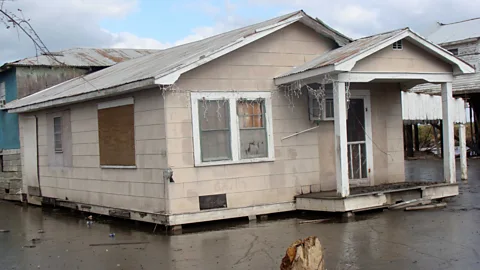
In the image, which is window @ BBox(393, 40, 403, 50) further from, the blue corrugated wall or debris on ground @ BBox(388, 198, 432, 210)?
the blue corrugated wall

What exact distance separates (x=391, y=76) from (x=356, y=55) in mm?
1159

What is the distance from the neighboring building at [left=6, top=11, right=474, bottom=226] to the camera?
11.4m

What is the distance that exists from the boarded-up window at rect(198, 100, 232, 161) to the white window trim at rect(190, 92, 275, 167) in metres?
0.09

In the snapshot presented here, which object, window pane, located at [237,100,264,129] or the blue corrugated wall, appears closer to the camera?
window pane, located at [237,100,264,129]

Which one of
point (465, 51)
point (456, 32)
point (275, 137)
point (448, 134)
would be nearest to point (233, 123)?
point (275, 137)

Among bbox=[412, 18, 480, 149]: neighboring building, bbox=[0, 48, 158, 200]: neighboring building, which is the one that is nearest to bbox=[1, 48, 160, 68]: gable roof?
bbox=[0, 48, 158, 200]: neighboring building

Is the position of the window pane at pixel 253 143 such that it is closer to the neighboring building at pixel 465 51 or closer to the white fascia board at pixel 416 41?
the white fascia board at pixel 416 41

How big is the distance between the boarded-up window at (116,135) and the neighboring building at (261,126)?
41 millimetres

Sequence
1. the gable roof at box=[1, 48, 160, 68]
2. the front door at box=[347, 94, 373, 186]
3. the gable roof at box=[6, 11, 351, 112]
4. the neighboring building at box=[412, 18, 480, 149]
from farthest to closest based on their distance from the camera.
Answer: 1. the neighboring building at box=[412, 18, 480, 149]
2. the gable roof at box=[1, 48, 160, 68]
3. the front door at box=[347, 94, 373, 186]
4. the gable roof at box=[6, 11, 351, 112]

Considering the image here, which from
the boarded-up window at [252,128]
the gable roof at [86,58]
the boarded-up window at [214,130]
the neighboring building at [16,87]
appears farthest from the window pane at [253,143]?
the gable roof at [86,58]

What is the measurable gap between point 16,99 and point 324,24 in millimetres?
11304

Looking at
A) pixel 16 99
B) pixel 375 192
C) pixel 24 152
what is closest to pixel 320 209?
pixel 375 192

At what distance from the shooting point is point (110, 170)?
521 inches

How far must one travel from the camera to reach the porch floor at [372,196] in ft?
37.6
